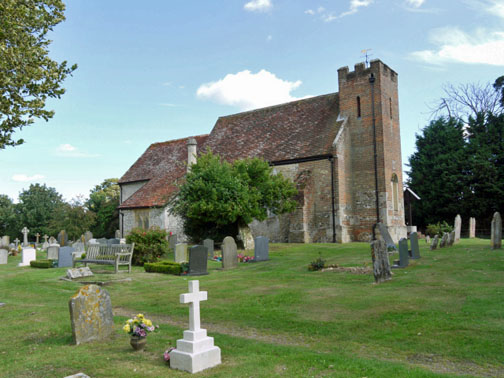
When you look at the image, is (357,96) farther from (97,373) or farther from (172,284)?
(97,373)

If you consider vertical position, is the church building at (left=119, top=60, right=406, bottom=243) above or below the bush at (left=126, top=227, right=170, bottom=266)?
above

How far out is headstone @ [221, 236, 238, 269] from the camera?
15773mm

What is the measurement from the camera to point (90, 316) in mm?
6723

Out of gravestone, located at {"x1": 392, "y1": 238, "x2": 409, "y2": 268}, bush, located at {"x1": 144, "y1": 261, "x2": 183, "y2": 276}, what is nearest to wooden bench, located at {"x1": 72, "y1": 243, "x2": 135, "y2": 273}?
bush, located at {"x1": 144, "y1": 261, "x2": 183, "y2": 276}

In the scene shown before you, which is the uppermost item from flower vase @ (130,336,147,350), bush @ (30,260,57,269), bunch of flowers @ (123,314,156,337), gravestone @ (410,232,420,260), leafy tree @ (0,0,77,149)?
leafy tree @ (0,0,77,149)

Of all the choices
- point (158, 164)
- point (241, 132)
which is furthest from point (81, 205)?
point (241, 132)

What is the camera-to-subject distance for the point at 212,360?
5355 millimetres

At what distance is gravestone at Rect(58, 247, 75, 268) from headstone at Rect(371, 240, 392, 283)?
1380cm

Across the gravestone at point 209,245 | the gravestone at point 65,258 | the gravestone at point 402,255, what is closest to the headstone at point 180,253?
the gravestone at point 209,245

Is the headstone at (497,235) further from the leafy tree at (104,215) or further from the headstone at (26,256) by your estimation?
the leafy tree at (104,215)

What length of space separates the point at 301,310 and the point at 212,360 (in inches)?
135

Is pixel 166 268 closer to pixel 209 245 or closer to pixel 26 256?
pixel 209 245

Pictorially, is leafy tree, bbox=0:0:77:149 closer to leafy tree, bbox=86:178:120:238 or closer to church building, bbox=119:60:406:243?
church building, bbox=119:60:406:243

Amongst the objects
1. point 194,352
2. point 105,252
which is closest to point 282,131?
point 105,252
